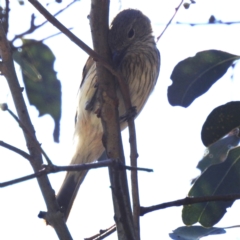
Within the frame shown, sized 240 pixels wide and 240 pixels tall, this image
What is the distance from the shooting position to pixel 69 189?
10.4ft

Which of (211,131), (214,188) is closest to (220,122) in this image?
(211,131)

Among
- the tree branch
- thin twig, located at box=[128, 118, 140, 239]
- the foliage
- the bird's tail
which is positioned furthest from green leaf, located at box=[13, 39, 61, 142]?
the bird's tail

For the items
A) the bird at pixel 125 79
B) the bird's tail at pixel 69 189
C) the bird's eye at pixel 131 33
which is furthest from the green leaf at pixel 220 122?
the bird's eye at pixel 131 33

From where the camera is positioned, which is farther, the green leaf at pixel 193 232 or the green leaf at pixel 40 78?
the green leaf at pixel 40 78

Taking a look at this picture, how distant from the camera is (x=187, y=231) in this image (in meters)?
2.01

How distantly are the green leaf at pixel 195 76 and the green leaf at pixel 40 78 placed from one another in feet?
1.58

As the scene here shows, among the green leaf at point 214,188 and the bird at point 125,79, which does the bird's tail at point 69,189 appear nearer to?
the bird at point 125,79

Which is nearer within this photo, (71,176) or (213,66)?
(213,66)

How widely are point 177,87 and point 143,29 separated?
1491mm

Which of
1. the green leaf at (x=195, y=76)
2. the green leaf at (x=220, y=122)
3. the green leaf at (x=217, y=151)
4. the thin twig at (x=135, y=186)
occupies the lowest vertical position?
the thin twig at (x=135, y=186)

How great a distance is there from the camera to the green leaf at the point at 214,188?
6.38 feet

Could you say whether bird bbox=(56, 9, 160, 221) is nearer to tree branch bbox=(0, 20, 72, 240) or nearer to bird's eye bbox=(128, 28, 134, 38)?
bird's eye bbox=(128, 28, 134, 38)

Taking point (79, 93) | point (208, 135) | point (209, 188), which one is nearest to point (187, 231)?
point (209, 188)

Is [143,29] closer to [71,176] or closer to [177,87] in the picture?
[71,176]
